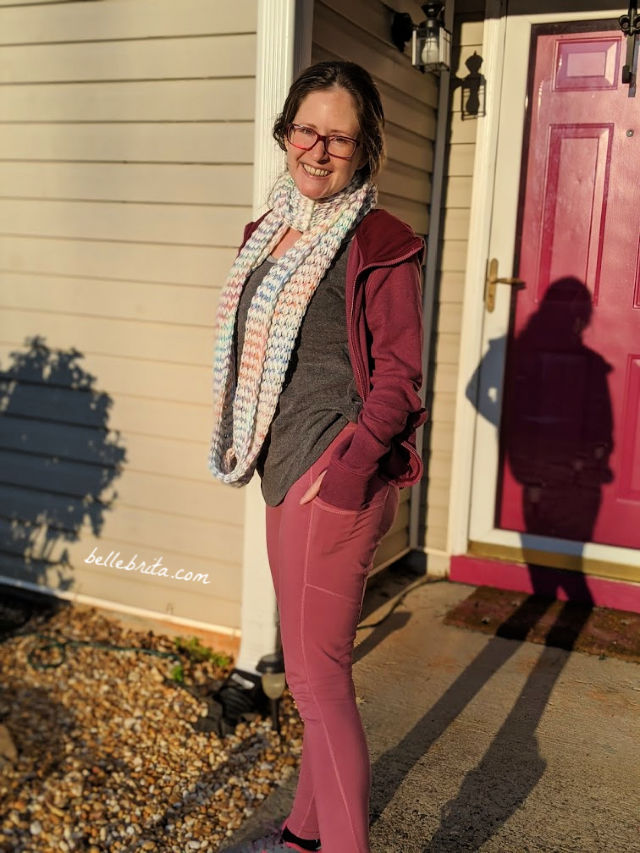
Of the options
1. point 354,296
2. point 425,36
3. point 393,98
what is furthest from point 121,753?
point 425,36

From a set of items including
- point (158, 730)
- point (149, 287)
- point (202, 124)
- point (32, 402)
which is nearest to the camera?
point (158, 730)

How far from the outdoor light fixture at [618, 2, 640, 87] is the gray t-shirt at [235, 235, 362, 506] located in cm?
207

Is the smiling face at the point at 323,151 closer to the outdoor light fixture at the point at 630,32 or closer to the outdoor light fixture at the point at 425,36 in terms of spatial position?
the outdoor light fixture at the point at 425,36

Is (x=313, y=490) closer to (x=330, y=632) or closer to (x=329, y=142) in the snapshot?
(x=330, y=632)

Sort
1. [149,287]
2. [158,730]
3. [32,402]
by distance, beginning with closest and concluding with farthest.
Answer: [158,730] → [149,287] → [32,402]

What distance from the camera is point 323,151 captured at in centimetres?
185

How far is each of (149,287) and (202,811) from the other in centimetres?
183

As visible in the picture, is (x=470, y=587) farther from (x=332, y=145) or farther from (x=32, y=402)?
(x=332, y=145)

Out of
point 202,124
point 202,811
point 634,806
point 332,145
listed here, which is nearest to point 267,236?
point 332,145

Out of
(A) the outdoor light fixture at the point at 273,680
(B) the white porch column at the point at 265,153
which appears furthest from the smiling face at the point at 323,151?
(A) the outdoor light fixture at the point at 273,680

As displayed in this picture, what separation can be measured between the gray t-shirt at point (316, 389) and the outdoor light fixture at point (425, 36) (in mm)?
1926

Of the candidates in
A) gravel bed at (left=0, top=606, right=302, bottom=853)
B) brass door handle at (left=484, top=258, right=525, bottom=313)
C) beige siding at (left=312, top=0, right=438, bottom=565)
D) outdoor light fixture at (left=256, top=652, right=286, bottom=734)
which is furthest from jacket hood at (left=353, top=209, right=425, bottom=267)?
brass door handle at (left=484, top=258, right=525, bottom=313)

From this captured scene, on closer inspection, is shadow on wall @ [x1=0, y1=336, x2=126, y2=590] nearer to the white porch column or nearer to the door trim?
the white porch column

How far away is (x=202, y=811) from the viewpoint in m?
2.58
